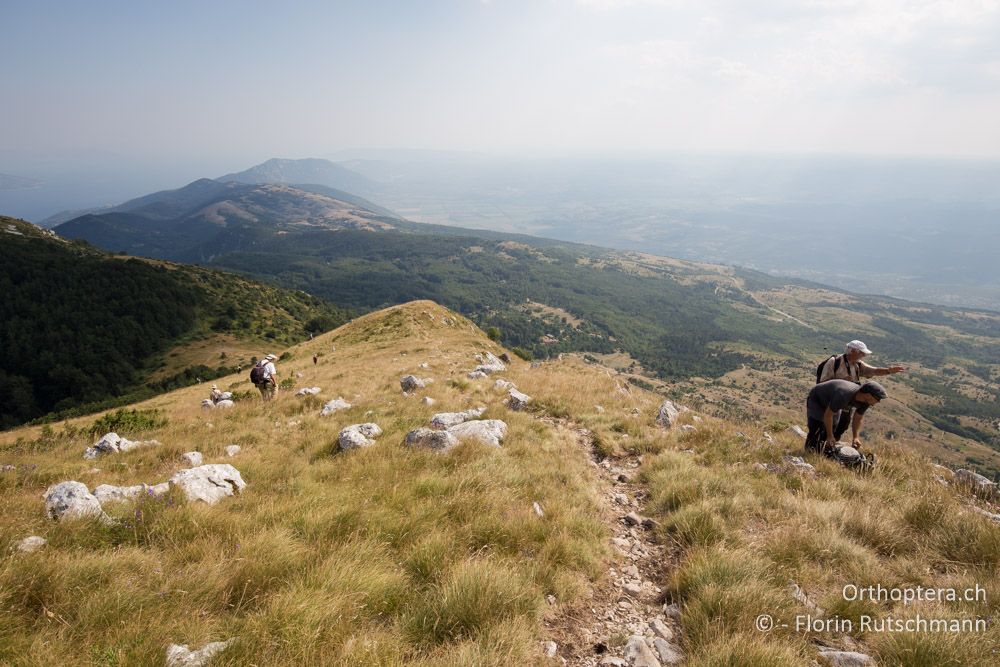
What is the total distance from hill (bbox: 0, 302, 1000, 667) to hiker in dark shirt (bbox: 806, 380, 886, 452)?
0.82 metres

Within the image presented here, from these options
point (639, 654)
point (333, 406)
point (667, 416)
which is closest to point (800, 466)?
point (667, 416)

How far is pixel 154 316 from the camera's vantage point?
89500mm

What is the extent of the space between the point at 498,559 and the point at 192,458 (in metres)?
6.82

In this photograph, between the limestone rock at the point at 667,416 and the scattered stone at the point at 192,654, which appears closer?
the scattered stone at the point at 192,654

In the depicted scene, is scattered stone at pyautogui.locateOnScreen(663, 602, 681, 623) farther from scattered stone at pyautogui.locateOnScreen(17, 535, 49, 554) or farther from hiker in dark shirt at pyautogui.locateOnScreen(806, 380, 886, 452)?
scattered stone at pyautogui.locateOnScreen(17, 535, 49, 554)

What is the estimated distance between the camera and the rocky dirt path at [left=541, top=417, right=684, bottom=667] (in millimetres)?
3588

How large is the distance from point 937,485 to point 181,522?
1148 centimetres

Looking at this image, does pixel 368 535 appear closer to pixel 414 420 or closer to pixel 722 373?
pixel 414 420

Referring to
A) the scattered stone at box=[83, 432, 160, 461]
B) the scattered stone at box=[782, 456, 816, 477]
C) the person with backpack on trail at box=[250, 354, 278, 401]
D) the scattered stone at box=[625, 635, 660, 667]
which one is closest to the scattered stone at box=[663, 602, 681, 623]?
the scattered stone at box=[625, 635, 660, 667]

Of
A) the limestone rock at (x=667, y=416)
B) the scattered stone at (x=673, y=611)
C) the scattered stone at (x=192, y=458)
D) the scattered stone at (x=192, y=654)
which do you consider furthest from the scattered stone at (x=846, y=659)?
the scattered stone at (x=192, y=458)

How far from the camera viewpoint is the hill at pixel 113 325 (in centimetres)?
7281

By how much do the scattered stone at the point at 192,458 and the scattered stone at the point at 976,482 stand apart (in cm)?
1442

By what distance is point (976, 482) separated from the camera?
769cm

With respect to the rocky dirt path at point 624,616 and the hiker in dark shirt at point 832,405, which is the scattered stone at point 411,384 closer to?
the rocky dirt path at point 624,616
